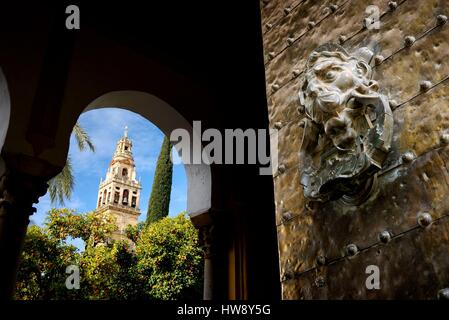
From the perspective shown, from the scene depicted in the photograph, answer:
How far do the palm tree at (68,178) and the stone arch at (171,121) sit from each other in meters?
5.01

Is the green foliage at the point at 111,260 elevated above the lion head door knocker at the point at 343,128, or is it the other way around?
the green foliage at the point at 111,260

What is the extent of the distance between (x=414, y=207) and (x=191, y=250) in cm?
1419

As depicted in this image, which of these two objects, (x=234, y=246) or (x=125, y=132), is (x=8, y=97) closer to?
(x=234, y=246)

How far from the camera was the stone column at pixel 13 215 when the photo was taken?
396cm

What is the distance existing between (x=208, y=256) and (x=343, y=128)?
4.73 m

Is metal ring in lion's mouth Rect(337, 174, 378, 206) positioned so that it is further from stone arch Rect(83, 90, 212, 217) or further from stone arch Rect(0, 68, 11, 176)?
stone arch Rect(83, 90, 212, 217)

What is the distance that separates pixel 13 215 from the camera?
4.26m

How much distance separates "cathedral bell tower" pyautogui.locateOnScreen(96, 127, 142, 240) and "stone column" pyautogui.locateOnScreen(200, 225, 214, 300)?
37767 millimetres

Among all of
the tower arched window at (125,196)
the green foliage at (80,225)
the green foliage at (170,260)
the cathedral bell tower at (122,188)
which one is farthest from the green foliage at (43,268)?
the tower arched window at (125,196)

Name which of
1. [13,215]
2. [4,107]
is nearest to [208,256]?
Answer: [13,215]

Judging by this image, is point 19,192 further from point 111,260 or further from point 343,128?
point 111,260

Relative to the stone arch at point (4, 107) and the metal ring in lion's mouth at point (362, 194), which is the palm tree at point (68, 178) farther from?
the metal ring in lion's mouth at point (362, 194)

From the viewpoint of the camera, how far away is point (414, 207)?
3.68 ft

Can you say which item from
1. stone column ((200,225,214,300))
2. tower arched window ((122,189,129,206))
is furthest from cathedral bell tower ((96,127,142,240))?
stone column ((200,225,214,300))
